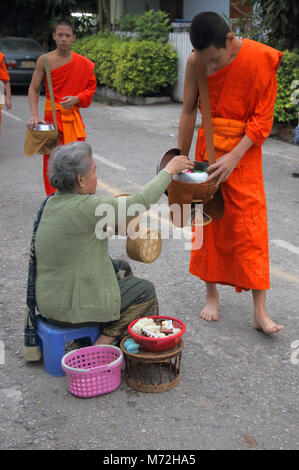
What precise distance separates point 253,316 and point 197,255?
0.54 metres

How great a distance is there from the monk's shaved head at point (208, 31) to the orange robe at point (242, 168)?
0.79 feet

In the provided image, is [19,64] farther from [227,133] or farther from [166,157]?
[166,157]

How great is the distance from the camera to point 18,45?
18.1 meters

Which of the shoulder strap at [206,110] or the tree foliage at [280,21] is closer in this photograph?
the shoulder strap at [206,110]

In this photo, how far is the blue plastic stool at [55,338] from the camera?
10.5 ft

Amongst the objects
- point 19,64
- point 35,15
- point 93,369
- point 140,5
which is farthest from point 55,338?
point 35,15

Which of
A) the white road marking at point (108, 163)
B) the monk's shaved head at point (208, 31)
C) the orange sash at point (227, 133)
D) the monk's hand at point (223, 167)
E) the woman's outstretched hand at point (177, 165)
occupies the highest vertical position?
the monk's shaved head at point (208, 31)

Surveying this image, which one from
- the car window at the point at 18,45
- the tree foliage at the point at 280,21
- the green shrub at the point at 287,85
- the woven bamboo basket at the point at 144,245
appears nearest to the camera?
the woven bamboo basket at the point at 144,245

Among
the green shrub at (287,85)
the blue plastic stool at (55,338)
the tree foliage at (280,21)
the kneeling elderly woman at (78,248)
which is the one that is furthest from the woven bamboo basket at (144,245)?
the tree foliage at (280,21)

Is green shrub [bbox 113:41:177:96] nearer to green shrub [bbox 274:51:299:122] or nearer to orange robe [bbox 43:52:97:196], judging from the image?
green shrub [bbox 274:51:299:122]

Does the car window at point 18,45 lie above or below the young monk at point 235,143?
below

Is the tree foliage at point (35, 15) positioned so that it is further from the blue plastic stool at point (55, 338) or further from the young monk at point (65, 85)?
the blue plastic stool at point (55, 338)

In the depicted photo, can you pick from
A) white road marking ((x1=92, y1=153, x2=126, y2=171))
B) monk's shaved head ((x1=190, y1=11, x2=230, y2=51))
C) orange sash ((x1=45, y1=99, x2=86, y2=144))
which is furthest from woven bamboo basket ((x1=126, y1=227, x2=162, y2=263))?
white road marking ((x1=92, y1=153, x2=126, y2=171))

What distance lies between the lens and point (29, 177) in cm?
791
